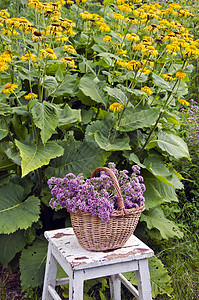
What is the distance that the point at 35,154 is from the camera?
2057 millimetres

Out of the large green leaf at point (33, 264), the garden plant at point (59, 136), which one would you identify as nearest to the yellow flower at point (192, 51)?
the garden plant at point (59, 136)

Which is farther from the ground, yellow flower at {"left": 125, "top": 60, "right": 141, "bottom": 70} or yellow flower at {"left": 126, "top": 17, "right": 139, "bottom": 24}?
yellow flower at {"left": 126, "top": 17, "right": 139, "bottom": 24}

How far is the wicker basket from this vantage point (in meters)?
1.57

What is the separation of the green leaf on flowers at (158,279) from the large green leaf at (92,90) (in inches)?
45.1

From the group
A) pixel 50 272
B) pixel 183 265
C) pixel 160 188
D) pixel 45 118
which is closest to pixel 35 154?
pixel 45 118

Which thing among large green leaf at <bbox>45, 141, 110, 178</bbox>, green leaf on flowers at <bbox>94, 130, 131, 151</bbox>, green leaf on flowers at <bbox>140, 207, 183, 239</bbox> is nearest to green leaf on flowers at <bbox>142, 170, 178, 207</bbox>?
green leaf on flowers at <bbox>140, 207, 183, 239</bbox>

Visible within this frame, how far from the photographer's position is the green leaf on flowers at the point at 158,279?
87.4 inches

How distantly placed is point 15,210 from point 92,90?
39.9 inches

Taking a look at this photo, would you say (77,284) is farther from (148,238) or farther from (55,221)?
(148,238)

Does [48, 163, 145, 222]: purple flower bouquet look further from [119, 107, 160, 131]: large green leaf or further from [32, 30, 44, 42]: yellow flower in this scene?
[32, 30, 44, 42]: yellow flower

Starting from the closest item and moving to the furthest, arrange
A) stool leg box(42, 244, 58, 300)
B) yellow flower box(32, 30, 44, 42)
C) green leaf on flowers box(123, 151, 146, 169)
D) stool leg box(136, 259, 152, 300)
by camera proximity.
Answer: stool leg box(136, 259, 152, 300), stool leg box(42, 244, 58, 300), yellow flower box(32, 30, 44, 42), green leaf on flowers box(123, 151, 146, 169)

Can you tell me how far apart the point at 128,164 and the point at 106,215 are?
3.76 ft

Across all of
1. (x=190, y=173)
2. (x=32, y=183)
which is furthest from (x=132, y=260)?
(x=190, y=173)

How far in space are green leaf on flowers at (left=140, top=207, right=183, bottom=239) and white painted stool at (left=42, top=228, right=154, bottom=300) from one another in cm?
63
